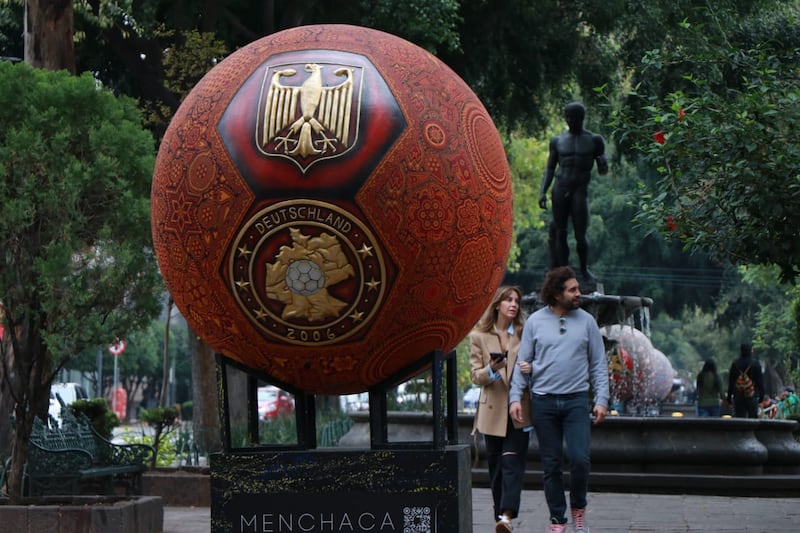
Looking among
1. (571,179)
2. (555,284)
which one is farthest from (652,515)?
(571,179)

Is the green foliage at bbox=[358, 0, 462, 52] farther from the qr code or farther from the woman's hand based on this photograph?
the qr code

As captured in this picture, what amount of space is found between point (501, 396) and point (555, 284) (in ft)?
3.07

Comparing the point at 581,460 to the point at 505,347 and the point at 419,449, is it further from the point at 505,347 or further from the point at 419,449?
the point at 419,449

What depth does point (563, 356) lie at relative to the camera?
8.25 meters

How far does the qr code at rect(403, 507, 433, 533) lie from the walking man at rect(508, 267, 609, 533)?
68.6 inches

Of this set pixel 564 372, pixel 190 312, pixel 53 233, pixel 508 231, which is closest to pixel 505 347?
pixel 564 372

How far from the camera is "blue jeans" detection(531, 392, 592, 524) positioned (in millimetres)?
8219

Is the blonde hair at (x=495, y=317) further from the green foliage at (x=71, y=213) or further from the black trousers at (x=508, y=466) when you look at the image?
the green foliage at (x=71, y=213)

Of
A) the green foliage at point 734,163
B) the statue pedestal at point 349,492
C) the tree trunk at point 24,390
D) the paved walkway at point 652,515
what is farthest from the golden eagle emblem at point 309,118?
the paved walkway at point 652,515

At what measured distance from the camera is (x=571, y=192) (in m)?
16.0

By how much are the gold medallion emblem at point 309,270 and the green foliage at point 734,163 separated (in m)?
4.06

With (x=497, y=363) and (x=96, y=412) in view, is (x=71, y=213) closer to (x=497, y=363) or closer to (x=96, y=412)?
(x=497, y=363)

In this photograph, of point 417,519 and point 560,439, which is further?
point 560,439

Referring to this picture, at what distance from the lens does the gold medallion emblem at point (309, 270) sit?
6223mm
